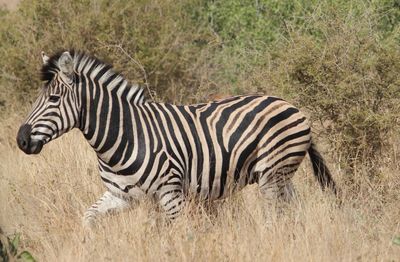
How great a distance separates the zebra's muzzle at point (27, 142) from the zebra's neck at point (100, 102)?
1.45 ft

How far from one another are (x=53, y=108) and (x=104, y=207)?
3.02 ft

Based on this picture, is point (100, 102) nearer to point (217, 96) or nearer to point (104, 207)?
point (104, 207)

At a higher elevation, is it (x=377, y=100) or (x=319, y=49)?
(x=319, y=49)

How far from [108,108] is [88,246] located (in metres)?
1.39

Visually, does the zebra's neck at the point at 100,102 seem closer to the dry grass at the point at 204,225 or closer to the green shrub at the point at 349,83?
the dry grass at the point at 204,225

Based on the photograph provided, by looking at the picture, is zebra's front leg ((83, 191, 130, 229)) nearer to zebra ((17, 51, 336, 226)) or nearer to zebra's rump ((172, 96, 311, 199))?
zebra ((17, 51, 336, 226))

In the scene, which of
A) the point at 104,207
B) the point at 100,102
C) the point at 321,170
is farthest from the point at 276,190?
the point at 100,102

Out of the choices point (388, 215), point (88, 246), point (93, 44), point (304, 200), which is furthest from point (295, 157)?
point (93, 44)

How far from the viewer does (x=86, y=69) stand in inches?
307

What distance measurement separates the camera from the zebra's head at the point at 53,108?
7488 millimetres

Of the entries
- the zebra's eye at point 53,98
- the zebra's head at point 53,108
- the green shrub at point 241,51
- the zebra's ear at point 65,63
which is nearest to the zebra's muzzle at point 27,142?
the zebra's head at point 53,108

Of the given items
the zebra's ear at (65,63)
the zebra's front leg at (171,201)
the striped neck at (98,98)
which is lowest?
the zebra's front leg at (171,201)

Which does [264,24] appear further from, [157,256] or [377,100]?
[157,256]

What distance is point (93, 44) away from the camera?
13141mm
